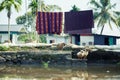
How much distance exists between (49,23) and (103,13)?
1509 centimetres

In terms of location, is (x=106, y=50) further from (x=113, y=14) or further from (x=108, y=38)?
(x=113, y=14)

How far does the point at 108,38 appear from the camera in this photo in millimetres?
39625

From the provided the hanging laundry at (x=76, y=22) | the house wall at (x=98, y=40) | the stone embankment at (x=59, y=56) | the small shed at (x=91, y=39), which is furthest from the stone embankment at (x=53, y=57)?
the house wall at (x=98, y=40)

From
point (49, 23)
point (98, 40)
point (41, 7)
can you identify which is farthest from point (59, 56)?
point (41, 7)

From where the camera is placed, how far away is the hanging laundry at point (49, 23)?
102ft

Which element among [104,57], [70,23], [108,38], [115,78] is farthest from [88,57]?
[108,38]

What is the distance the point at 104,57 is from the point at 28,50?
6114 millimetres

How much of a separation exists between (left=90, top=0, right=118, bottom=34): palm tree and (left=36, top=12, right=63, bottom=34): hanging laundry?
13.9m

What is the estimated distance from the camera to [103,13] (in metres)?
44.6

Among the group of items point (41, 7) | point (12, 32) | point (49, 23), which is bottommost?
point (12, 32)

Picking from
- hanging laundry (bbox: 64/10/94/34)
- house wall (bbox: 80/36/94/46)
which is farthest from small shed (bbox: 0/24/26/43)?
hanging laundry (bbox: 64/10/94/34)

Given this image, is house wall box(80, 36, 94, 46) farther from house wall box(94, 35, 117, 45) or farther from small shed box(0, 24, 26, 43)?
small shed box(0, 24, 26, 43)

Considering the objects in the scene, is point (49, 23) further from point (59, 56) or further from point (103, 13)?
point (103, 13)

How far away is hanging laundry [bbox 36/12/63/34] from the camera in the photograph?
31047 millimetres
